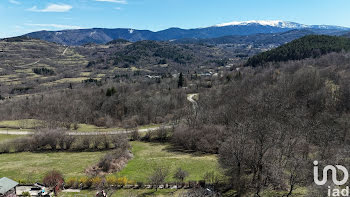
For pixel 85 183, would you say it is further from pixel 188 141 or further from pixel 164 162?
pixel 188 141

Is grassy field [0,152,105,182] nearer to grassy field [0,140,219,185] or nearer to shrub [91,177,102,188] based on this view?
grassy field [0,140,219,185]

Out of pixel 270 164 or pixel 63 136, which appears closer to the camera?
pixel 270 164

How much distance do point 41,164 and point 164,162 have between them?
952 inches

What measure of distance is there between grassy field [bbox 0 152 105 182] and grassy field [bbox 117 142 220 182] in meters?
8.48

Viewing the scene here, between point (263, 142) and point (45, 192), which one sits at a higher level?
point (263, 142)

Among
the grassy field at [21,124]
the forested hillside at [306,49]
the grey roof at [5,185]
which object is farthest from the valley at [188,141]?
the forested hillside at [306,49]

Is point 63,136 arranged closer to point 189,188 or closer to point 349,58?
point 189,188

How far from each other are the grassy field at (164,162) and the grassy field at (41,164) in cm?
848

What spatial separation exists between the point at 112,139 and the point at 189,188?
3074cm

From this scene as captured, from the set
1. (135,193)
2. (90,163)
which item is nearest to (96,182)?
(135,193)

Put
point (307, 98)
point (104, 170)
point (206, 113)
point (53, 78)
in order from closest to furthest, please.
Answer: point (104, 170), point (206, 113), point (307, 98), point (53, 78)

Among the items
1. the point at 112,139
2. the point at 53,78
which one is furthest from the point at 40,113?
the point at 53,78

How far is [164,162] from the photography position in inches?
1827

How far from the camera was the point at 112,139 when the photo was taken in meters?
58.6
